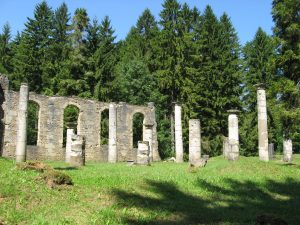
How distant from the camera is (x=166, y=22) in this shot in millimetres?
41188

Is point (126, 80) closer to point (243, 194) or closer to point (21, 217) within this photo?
point (243, 194)

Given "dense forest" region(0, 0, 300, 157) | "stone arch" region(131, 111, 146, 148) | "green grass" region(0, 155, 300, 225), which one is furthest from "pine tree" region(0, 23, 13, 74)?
"green grass" region(0, 155, 300, 225)

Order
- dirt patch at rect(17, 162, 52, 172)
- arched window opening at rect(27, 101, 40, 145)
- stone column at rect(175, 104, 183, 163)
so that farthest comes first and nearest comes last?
arched window opening at rect(27, 101, 40, 145) < stone column at rect(175, 104, 183, 163) < dirt patch at rect(17, 162, 52, 172)

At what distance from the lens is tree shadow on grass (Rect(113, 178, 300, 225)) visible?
27.3ft

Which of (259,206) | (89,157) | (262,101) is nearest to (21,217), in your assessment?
(259,206)

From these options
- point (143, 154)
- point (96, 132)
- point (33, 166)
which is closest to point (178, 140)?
point (143, 154)

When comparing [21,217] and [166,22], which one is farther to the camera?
[166,22]

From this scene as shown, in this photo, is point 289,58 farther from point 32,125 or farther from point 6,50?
point 6,50

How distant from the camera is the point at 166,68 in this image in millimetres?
40000

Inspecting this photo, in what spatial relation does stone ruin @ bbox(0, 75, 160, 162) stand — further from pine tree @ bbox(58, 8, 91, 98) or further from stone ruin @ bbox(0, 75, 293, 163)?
pine tree @ bbox(58, 8, 91, 98)

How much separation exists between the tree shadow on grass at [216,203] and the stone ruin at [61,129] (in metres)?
14.3

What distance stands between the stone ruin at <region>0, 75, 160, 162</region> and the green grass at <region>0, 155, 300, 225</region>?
542 inches

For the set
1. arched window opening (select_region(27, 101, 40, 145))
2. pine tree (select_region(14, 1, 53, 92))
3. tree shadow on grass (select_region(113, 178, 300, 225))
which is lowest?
tree shadow on grass (select_region(113, 178, 300, 225))

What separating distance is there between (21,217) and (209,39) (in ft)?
118
